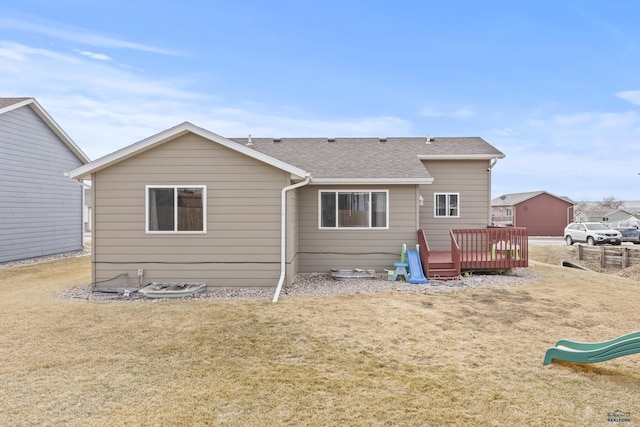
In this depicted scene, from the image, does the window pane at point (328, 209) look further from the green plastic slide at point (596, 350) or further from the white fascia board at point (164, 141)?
the green plastic slide at point (596, 350)

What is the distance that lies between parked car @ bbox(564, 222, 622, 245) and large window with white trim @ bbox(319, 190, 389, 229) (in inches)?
663

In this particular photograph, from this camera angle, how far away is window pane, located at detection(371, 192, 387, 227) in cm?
1010

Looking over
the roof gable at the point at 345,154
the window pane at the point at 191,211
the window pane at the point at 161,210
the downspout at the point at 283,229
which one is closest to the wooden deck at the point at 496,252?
the roof gable at the point at 345,154

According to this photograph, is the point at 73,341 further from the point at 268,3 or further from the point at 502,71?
the point at 502,71

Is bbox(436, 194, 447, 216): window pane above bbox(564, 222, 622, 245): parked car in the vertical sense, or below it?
above

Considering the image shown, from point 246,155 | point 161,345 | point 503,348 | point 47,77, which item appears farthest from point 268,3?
point 503,348

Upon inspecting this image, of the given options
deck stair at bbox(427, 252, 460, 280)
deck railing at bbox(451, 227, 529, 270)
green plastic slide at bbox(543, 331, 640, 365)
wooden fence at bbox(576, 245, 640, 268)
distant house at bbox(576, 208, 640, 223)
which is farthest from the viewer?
distant house at bbox(576, 208, 640, 223)

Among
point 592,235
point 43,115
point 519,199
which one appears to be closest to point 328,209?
point 43,115

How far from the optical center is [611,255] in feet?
51.9

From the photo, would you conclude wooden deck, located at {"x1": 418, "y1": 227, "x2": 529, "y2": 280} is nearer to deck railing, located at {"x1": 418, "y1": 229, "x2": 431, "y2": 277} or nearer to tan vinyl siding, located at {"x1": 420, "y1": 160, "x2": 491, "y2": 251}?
deck railing, located at {"x1": 418, "y1": 229, "x2": 431, "y2": 277}

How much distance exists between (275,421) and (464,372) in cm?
219

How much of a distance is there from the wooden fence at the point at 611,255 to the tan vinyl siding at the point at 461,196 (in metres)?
7.80

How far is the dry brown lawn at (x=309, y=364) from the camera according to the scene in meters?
3.10

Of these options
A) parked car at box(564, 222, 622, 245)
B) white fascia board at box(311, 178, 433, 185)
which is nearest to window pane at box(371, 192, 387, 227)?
white fascia board at box(311, 178, 433, 185)
